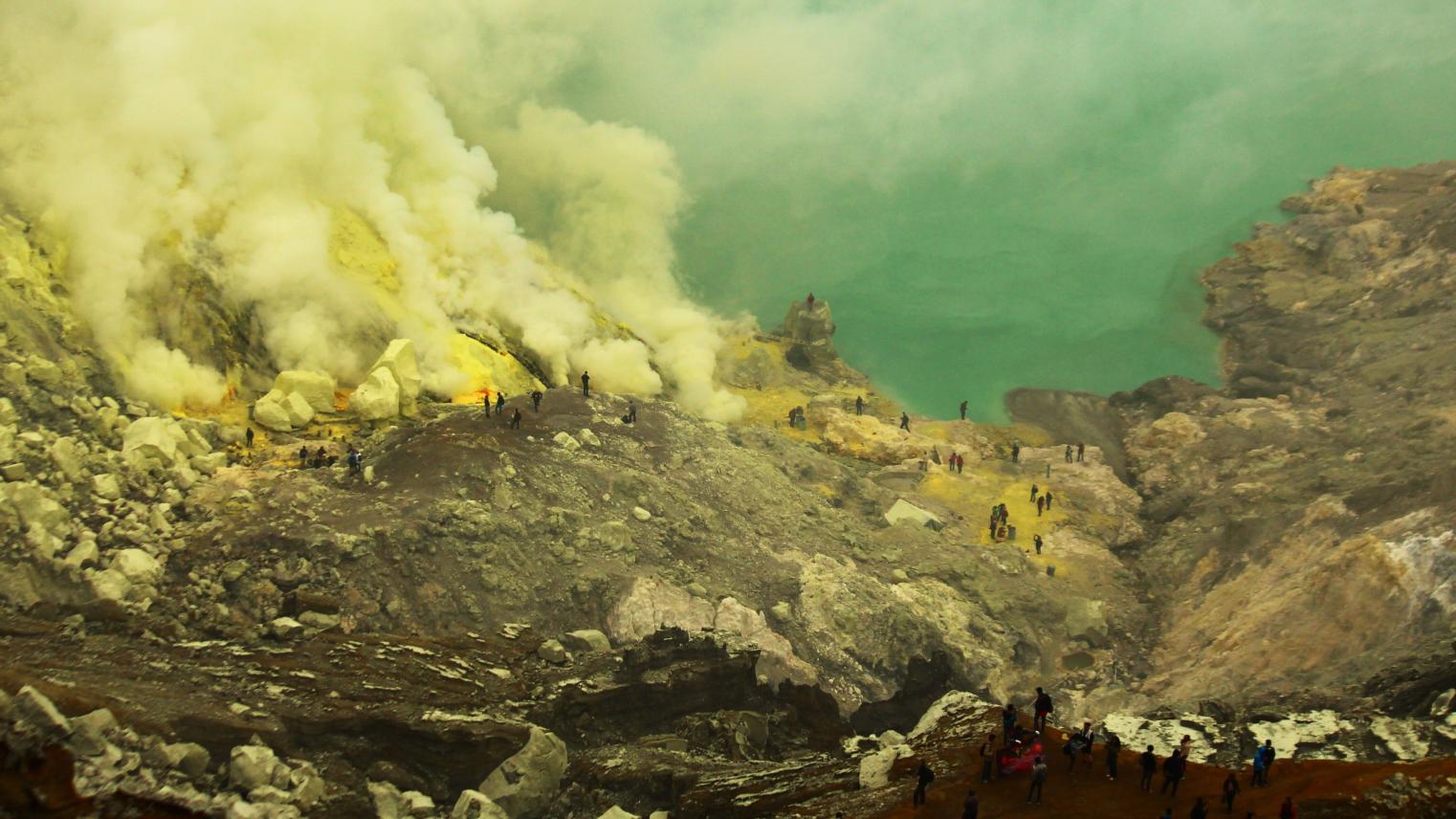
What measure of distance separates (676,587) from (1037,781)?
46.5 feet

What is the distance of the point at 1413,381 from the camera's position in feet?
161

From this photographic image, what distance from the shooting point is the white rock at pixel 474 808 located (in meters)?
24.6

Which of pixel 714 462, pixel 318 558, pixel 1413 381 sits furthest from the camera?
pixel 1413 381

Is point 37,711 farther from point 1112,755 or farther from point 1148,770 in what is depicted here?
point 1148,770

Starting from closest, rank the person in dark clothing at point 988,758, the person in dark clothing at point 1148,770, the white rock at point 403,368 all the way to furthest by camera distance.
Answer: the person in dark clothing at point 1148,770, the person in dark clothing at point 988,758, the white rock at point 403,368

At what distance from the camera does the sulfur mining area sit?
2456cm

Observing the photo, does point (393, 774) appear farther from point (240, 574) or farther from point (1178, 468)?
point (1178, 468)

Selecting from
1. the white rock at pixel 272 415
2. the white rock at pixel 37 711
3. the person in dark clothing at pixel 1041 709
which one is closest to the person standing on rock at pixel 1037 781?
the person in dark clothing at pixel 1041 709

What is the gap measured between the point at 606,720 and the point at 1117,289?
45634 mm

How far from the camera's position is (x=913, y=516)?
45781 millimetres

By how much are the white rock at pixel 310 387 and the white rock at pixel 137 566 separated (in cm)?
1045

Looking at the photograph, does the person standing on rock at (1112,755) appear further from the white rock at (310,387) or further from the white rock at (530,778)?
the white rock at (310,387)

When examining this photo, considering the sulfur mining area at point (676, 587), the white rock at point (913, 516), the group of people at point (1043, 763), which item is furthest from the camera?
the white rock at point (913, 516)

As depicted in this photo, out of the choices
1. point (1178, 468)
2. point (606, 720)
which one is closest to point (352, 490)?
point (606, 720)
